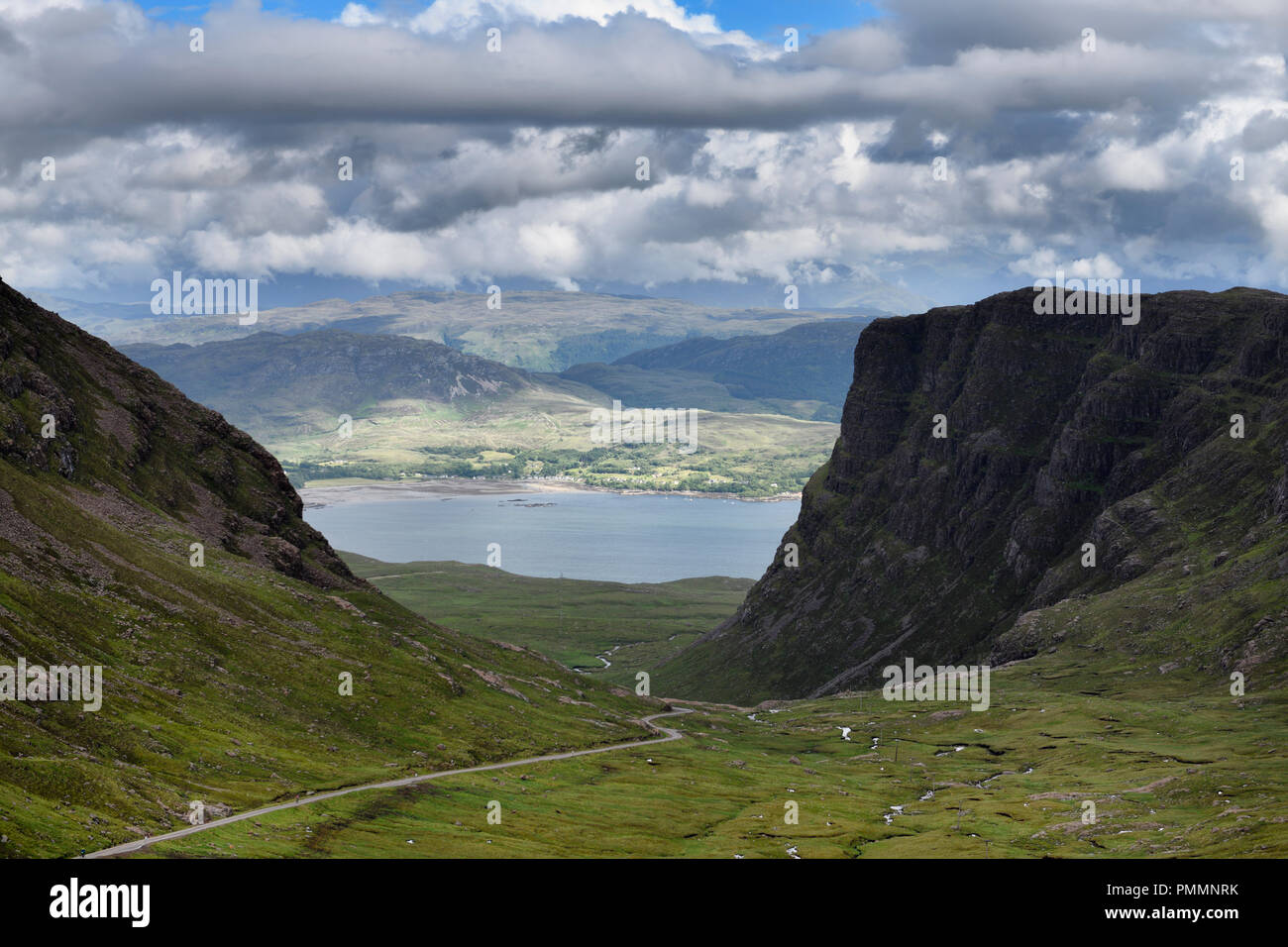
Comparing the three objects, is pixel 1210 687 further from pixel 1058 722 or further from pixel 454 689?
pixel 454 689

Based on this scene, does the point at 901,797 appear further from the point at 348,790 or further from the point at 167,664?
the point at 167,664

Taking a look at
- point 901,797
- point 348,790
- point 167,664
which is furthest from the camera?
point 901,797

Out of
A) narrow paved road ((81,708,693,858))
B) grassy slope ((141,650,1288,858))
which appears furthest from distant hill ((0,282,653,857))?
grassy slope ((141,650,1288,858))

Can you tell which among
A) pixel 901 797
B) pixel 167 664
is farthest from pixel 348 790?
pixel 901 797
